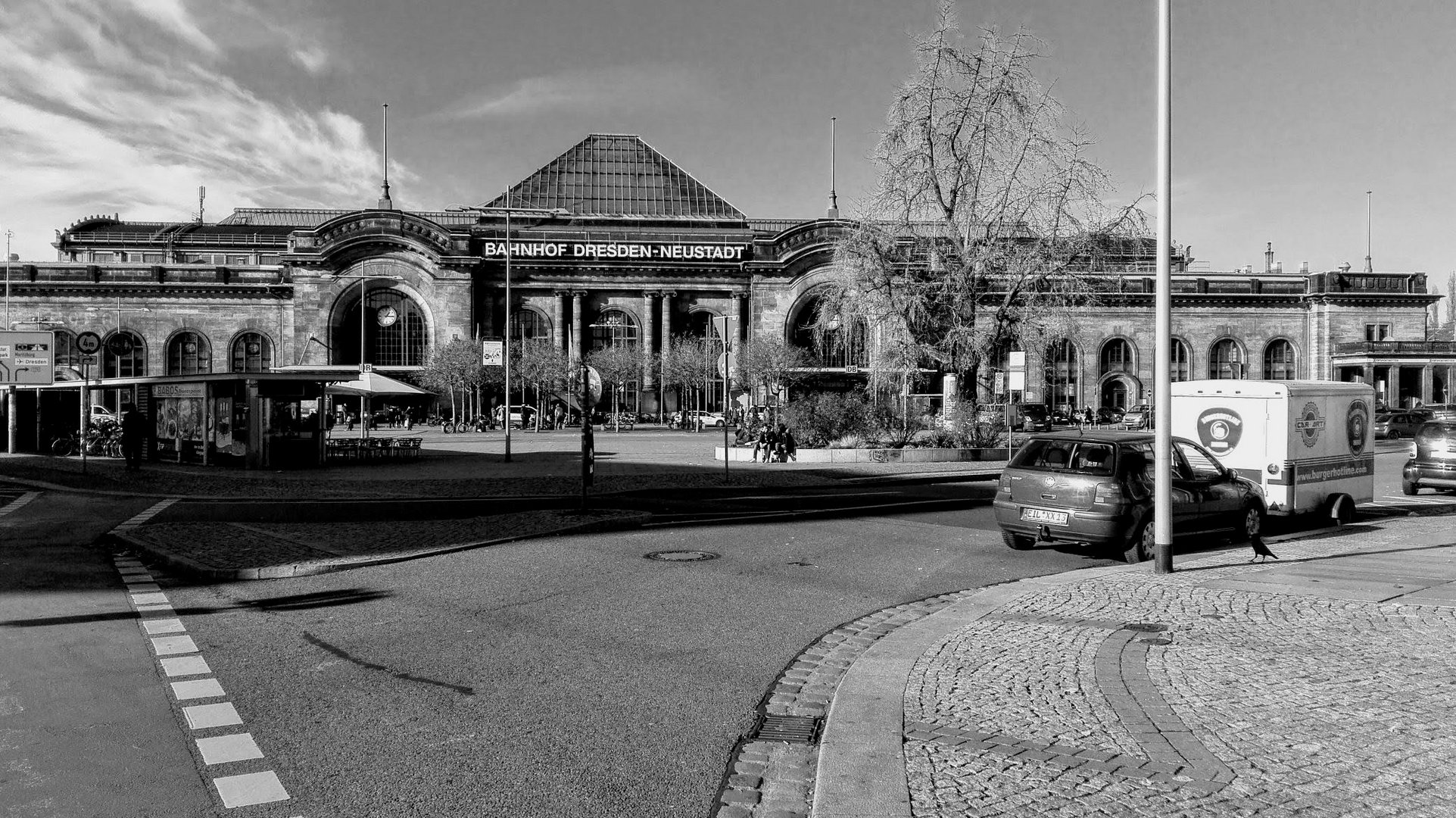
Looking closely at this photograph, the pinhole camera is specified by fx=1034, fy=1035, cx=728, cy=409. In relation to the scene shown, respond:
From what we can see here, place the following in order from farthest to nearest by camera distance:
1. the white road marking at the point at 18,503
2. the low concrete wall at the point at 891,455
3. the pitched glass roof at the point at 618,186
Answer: the pitched glass roof at the point at 618,186
the low concrete wall at the point at 891,455
the white road marking at the point at 18,503

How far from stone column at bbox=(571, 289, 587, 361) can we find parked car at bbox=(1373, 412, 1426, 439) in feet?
163

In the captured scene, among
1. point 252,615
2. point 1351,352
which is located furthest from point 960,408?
point 1351,352

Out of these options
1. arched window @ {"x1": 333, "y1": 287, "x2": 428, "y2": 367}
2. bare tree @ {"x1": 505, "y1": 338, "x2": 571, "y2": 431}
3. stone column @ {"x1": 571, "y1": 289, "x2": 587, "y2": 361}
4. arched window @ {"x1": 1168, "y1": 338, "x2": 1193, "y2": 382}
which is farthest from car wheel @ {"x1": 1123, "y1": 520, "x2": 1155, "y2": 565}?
arched window @ {"x1": 1168, "y1": 338, "x2": 1193, "y2": 382}

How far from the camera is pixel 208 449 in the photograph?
28875mm

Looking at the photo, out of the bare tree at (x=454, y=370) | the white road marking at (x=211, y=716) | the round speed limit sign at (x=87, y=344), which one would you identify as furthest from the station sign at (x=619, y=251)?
the white road marking at (x=211, y=716)

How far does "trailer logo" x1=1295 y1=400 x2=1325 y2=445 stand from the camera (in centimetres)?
1500

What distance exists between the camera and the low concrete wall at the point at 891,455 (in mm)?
29547

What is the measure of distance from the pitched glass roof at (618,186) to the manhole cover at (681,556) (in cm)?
7785

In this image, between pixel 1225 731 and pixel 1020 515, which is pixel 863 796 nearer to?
pixel 1225 731

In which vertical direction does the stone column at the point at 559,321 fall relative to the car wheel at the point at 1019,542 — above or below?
above

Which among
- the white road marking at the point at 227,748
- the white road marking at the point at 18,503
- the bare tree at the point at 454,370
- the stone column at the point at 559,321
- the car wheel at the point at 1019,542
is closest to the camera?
the white road marking at the point at 227,748

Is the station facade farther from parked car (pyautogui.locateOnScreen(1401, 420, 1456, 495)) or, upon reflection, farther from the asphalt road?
the asphalt road

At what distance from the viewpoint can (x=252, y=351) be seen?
254 ft

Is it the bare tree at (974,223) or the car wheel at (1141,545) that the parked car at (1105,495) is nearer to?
the car wheel at (1141,545)
